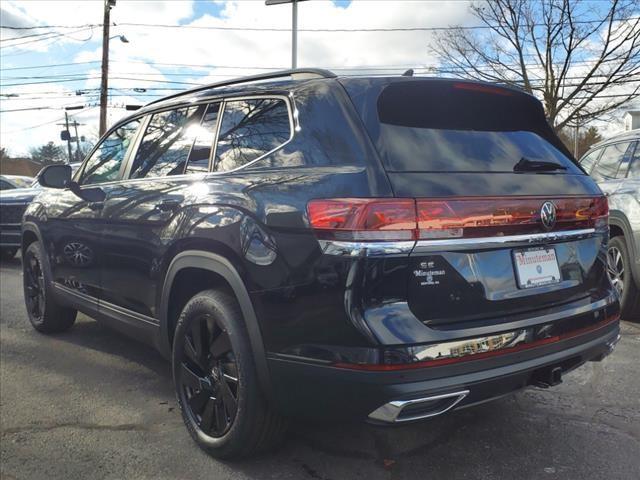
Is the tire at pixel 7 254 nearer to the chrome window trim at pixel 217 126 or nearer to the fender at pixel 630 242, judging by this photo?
the chrome window trim at pixel 217 126

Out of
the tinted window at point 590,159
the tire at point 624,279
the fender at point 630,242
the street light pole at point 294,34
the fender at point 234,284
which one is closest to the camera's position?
the fender at point 234,284

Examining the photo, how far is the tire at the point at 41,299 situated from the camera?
466cm

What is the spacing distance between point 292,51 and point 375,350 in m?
14.3

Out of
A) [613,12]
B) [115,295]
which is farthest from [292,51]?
[115,295]

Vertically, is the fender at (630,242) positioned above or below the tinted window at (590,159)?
below

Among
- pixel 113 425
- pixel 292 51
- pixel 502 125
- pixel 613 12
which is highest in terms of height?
pixel 613 12

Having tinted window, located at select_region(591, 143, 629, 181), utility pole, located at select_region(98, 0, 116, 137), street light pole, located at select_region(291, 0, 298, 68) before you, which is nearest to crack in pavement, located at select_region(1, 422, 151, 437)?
tinted window, located at select_region(591, 143, 629, 181)

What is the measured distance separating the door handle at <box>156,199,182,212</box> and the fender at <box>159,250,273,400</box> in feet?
0.85

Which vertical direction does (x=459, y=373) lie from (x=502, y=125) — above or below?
below

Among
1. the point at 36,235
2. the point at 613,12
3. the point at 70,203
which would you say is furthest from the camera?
the point at 613,12

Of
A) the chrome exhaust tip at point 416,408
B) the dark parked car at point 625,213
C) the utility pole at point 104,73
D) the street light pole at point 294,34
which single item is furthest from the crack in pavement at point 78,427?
the utility pole at point 104,73

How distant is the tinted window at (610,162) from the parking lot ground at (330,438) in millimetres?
2218

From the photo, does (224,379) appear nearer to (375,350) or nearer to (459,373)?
(375,350)

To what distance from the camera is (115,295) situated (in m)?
3.59
